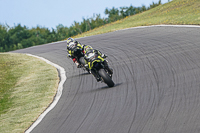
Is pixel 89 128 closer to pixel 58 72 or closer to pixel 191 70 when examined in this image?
pixel 191 70

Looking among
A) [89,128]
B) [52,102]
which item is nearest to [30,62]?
[52,102]

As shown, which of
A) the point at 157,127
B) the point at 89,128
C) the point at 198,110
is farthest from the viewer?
the point at 89,128

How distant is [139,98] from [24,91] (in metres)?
6.76

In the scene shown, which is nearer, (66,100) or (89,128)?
(89,128)

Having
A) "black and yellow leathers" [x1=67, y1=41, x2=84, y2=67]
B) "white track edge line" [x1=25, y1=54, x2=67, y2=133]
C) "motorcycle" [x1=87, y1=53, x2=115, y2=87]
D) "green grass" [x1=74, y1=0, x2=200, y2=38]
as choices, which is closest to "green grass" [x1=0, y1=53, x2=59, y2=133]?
"white track edge line" [x1=25, y1=54, x2=67, y2=133]

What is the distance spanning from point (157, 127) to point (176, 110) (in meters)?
1.02

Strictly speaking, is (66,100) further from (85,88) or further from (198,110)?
(198,110)

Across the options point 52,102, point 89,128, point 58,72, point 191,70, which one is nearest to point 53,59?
point 58,72

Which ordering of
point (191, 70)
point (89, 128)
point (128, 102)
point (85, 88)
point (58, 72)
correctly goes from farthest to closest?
point (58, 72)
point (85, 88)
point (191, 70)
point (128, 102)
point (89, 128)

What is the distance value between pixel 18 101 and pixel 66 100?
2.62 meters

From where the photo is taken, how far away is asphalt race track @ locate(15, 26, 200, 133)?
767cm

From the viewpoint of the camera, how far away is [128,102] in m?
9.70

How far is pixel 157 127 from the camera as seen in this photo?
718cm

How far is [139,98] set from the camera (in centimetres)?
982
